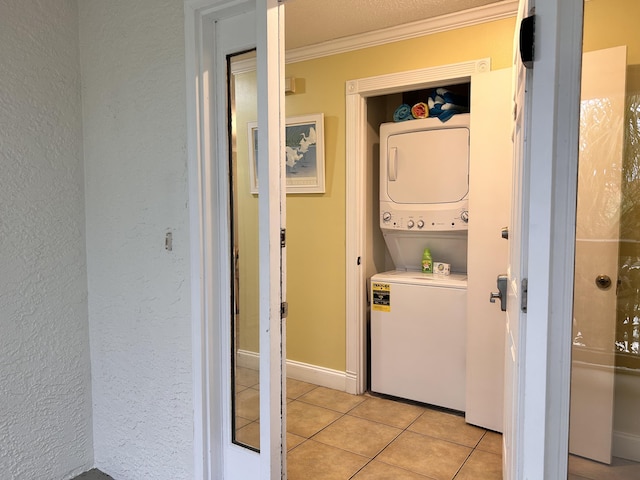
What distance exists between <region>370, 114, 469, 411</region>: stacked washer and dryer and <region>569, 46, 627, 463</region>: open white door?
1.50m

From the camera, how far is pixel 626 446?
4.26ft

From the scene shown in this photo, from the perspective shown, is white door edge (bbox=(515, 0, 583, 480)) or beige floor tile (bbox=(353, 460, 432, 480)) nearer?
white door edge (bbox=(515, 0, 583, 480))

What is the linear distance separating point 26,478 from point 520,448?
2.00 metres

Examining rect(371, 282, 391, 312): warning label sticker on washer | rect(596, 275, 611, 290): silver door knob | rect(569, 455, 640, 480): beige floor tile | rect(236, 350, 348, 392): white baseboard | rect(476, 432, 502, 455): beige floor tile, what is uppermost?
rect(596, 275, 611, 290): silver door knob

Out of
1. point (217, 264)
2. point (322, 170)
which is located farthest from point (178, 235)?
point (322, 170)

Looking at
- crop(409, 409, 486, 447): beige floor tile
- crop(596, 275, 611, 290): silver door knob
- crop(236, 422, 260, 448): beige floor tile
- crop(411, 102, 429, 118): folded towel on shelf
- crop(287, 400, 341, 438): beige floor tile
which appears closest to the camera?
crop(596, 275, 611, 290): silver door knob

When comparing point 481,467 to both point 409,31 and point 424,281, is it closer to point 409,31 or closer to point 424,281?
point 424,281

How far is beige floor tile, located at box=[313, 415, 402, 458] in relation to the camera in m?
2.46

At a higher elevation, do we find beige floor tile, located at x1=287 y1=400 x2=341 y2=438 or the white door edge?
the white door edge

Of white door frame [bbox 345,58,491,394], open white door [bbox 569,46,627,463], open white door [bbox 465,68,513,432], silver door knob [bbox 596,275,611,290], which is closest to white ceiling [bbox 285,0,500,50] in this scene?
white door frame [bbox 345,58,491,394]

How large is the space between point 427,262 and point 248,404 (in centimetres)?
188

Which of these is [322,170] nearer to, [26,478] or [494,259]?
[494,259]

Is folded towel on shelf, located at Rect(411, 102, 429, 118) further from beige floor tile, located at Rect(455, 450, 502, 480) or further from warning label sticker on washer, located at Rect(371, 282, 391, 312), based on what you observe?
beige floor tile, located at Rect(455, 450, 502, 480)

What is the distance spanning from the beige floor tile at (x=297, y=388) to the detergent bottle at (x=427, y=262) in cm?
123
